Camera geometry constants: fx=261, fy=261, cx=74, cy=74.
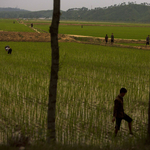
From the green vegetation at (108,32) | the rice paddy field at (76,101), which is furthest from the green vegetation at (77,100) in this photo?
the green vegetation at (108,32)

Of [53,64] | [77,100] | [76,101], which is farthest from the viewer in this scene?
[77,100]

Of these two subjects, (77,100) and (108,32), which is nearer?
(77,100)

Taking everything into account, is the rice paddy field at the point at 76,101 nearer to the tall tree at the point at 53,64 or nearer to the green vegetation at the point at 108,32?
the tall tree at the point at 53,64

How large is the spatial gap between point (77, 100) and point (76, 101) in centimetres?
13

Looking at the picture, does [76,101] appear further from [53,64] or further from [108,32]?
[108,32]

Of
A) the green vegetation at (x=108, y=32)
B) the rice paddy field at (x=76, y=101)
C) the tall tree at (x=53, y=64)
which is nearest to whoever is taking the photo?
the tall tree at (x=53, y=64)

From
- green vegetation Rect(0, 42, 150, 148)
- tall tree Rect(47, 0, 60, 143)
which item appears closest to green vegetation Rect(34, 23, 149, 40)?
green vegetation Rect(0, 42, 150, 148)

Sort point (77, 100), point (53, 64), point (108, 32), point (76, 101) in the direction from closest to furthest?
point (53, 64), point (76, 101), point (77, 100), point (108, 32)

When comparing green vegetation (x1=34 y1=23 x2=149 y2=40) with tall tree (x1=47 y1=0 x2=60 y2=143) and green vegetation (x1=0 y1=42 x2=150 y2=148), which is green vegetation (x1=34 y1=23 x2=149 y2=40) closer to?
green vegetation (x1=0 y1=42 x2=150 y2=148)

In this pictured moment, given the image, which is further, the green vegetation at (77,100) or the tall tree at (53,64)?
the green vegetation at (77,100)

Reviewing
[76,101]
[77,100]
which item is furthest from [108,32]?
[76,101]

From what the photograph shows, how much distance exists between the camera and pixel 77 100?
895 centimetres

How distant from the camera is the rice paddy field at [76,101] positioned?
20.2 ft

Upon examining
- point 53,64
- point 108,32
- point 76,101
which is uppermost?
point 108,32
